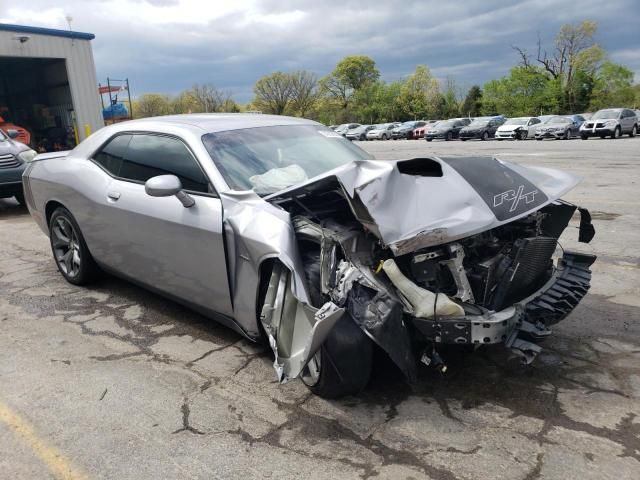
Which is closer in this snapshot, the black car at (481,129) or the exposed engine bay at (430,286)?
the exposed engine bay at (430,286)

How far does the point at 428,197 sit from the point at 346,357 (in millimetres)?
919

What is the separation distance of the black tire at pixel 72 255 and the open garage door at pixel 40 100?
696 inches

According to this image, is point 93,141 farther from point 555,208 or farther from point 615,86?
point 615,86

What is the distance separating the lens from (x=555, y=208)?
11.3ft

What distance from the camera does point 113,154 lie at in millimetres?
4434

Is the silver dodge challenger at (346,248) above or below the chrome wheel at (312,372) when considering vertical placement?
above

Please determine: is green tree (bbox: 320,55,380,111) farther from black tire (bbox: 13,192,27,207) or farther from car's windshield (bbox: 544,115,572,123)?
black tire (bbox: 13,192,27,207)

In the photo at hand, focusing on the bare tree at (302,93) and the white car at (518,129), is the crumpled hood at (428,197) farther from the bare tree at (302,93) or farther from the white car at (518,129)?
the bare tree at (302,93)

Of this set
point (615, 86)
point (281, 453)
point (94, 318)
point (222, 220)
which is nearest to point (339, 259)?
point (222, 220)

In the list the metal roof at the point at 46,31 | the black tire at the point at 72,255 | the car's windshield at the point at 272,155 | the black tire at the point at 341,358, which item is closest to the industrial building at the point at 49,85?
the metal roof at the point at 46,31

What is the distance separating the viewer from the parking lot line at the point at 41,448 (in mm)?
2420

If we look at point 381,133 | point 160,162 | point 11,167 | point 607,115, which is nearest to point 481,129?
point 607,115

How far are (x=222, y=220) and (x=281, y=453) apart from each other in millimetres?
1387

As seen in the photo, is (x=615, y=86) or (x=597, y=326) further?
(x=615, y=86)
